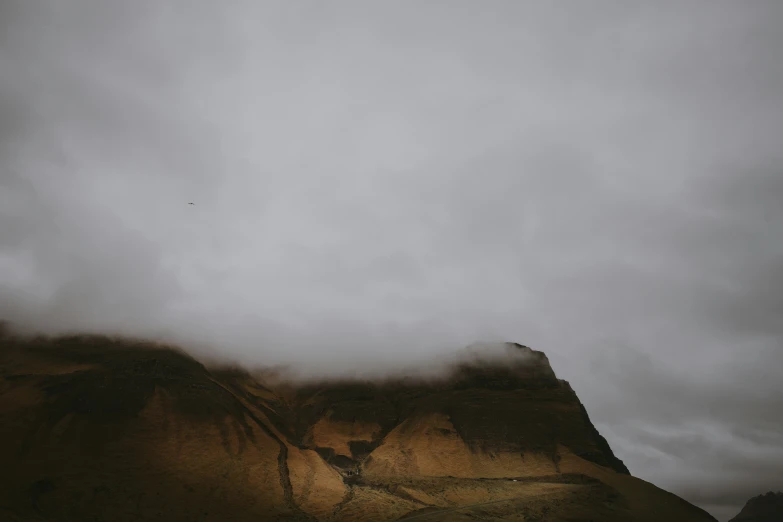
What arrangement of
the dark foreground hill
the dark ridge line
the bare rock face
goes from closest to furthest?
the dark foreground hill, the dark ridge line, the bare rock face

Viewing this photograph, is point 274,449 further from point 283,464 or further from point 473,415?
point 473,415

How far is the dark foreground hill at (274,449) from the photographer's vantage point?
258ft

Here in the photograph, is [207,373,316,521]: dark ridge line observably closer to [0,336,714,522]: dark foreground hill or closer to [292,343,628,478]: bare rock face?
[0,336,714,522]: dark foreground hill

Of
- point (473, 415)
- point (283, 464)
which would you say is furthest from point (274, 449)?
point (473, 415)

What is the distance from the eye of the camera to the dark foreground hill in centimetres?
7850

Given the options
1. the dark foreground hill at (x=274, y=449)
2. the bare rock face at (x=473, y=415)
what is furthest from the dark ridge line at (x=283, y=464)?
the bare rock face at (x=473, y=415)

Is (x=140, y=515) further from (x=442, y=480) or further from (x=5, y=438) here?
(x=442, y=480)

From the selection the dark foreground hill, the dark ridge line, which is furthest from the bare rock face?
the dark ridge line

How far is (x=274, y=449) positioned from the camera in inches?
4168

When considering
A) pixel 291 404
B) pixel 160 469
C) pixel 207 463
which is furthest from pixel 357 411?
pixel 160 469

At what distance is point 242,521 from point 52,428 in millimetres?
45185

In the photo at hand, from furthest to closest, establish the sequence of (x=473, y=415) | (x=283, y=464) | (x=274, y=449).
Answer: (x=473, y=415) < (x=274, y=449) < (x=283, y=464)

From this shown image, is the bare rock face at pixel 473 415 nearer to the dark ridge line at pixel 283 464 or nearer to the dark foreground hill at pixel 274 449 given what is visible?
the dark foreground hill at pixel 274 449

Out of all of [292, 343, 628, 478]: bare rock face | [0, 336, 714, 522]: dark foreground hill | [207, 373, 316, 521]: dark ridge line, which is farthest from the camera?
[292, 343, 628, 478]: bare rock face
